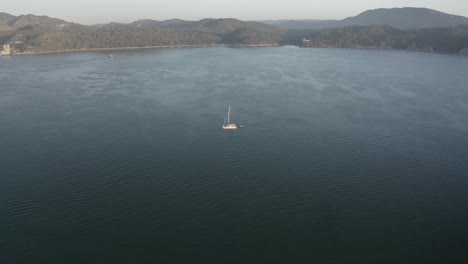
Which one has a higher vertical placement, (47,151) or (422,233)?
(47,151)

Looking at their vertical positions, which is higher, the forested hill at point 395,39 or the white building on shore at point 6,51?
the forested hill at point 395,39

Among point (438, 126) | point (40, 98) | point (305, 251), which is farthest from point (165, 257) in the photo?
point (40, 98)

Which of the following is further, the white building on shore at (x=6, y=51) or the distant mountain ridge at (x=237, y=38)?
the distant mountain ridge at (x=237, y=38)

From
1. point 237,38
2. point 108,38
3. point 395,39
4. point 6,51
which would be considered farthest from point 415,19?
point 6,51

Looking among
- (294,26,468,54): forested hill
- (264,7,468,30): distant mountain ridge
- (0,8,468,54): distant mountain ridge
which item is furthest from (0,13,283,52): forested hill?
(264,7,468,30): distant mountain ridge

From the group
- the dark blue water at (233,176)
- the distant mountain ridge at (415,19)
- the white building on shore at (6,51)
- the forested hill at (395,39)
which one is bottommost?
the dark blue water at (233,176)

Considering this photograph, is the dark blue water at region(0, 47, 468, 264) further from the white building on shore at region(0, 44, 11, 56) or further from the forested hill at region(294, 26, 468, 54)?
the forested hill at region(294, 26, 468, 54)

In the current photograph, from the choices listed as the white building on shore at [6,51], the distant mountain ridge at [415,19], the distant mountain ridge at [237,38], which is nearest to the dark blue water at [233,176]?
the white building on shore at [6,51]

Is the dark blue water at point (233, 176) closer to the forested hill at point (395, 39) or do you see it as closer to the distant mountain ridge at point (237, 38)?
the forested hill at point (395, 39)

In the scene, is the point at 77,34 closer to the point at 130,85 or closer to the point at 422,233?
the point at 130,85
